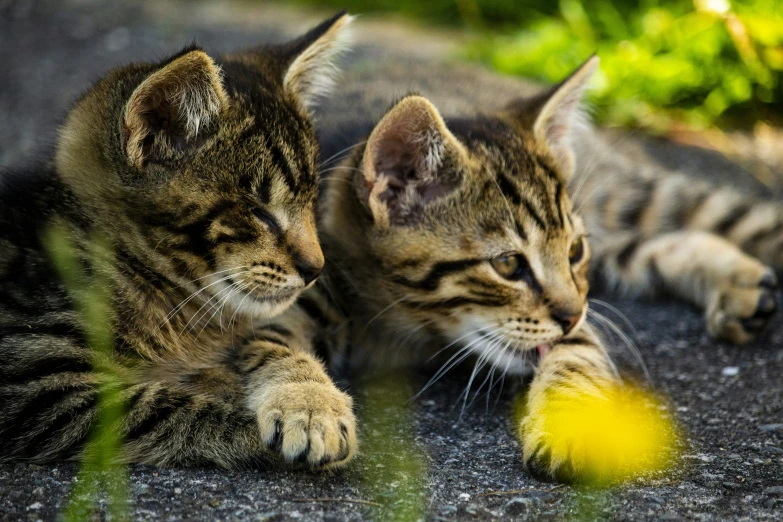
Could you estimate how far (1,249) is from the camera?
255cm

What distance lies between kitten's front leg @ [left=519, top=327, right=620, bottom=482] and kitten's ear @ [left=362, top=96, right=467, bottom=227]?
694mm

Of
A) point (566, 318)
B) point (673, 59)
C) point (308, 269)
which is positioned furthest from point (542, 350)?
point (673, 59)

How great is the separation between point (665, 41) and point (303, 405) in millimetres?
4130

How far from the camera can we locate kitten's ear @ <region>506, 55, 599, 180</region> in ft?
10.7

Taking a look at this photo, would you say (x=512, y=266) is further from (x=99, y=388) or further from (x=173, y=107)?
(x=99, y=388)

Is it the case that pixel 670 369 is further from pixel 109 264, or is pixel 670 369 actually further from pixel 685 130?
pixel 685 130

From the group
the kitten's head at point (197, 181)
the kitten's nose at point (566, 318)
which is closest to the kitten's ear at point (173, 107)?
Result: the kitten's head at point (197, 181)

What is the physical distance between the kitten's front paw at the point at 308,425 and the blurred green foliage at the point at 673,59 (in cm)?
315

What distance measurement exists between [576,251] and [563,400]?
0.69 metres

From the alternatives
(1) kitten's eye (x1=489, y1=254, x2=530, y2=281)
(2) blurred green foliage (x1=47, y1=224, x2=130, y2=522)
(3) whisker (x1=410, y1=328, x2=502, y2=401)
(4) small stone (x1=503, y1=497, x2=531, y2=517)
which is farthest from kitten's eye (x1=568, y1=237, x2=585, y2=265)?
(2) blurred green foliage (x1=47, y1=224, x2=130, y2=522)

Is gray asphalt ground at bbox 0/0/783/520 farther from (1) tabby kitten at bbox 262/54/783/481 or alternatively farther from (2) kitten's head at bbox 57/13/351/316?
(2) kitten's head at bbox 57/13/351/316

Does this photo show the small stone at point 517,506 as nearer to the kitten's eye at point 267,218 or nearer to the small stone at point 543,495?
the small stone at point 543,495

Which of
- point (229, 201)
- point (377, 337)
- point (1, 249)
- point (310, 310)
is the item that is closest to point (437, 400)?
point (377, 337)

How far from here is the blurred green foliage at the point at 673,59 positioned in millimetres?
5176
